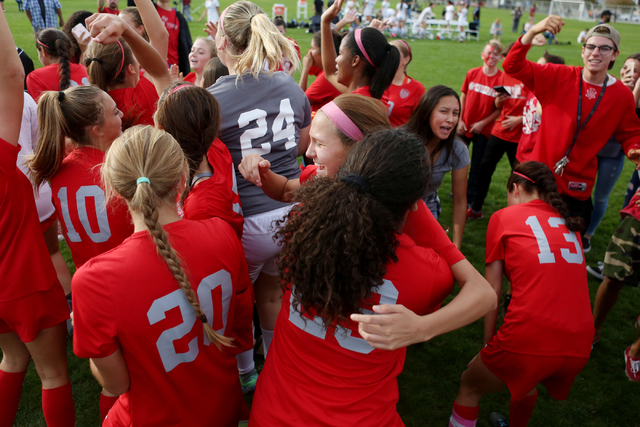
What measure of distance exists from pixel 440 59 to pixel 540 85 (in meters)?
15.4

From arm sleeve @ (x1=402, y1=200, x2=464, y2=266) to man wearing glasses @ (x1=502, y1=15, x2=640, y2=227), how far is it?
2.49 meters

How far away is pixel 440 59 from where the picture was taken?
1808cm

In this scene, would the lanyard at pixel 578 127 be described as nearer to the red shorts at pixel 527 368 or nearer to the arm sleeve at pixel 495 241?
the arm sleeve at pixel 495 241

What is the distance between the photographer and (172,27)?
264 inches

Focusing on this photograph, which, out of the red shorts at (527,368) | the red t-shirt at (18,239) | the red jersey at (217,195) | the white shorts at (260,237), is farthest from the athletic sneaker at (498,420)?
the red t-shirt at (18,239)

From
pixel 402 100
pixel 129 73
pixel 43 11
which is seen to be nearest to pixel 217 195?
pixel 129 73

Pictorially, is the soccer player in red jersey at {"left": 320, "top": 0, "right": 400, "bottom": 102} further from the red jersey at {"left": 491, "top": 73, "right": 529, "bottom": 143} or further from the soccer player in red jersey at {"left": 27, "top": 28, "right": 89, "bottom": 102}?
the red jersey at {"left": 491, "top": 73, "right": 529, "bottom": 143}

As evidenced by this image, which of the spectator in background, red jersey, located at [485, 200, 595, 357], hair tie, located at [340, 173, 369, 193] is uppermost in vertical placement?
the spectator in background

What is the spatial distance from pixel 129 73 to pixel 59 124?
1.15 meters

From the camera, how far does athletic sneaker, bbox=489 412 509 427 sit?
2.96 m

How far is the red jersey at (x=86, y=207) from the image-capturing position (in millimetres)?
2234

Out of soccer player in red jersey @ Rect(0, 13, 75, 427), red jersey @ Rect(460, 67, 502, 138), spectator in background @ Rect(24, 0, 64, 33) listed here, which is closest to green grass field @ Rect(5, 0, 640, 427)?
soccer player in red jersey @ Rect(0, 13, 75, 427)

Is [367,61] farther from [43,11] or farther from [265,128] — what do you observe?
[43,11]

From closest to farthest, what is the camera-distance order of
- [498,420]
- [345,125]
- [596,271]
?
[345,125], [498,420], [596,271]
